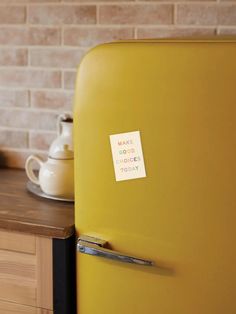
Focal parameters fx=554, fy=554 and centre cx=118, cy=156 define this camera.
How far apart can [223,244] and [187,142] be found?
0.87ft

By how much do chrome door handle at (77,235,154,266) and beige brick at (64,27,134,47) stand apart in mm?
804

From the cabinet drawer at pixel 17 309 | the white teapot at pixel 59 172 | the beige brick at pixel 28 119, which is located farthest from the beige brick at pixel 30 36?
the cabinet drawer at pixel 17 309

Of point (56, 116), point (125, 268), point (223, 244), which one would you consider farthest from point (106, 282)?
point (56, 116)

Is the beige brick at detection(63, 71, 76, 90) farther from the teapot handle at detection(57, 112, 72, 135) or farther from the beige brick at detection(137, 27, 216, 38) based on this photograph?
the beige brick at detection(137, 27, 216, 38)

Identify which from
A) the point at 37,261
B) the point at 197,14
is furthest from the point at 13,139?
the point at 197,14

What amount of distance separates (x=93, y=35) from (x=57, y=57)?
0.17 meters

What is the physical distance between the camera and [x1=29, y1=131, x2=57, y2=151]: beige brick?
2150 mm

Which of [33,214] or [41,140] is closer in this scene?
[33,214]

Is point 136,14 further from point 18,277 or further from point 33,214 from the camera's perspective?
point 18,277

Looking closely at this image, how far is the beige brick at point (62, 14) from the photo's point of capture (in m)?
2.01

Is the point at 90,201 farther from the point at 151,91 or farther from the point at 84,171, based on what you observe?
the point at 151,91

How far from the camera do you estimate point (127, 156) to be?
141cm

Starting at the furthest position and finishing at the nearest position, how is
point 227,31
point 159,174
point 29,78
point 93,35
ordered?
point 29,78 < point 93,35 < point 227,31 < point 159,174

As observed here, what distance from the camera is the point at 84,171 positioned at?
1.48 m
